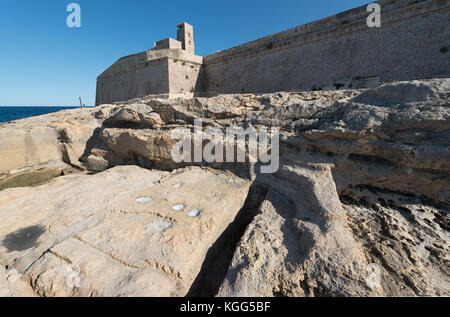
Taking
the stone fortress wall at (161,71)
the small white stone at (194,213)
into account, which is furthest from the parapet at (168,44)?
the small white stone at (194,213)

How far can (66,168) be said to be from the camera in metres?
3.86

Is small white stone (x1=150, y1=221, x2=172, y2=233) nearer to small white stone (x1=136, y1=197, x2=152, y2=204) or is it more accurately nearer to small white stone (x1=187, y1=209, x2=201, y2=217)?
small white stone (x1=187, y1=209, x2=201, y2=217)

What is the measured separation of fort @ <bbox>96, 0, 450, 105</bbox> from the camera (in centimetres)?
705

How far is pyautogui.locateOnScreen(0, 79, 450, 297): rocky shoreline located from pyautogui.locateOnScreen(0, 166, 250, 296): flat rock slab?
10mm

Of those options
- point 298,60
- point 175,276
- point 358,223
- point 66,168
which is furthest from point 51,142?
point 298,60

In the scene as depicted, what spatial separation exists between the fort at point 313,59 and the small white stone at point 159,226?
31.9 ft

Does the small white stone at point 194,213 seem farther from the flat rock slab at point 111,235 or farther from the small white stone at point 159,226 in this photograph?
the small white stone at point 159,226

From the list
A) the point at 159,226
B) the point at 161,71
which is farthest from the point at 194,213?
the point at 161,71

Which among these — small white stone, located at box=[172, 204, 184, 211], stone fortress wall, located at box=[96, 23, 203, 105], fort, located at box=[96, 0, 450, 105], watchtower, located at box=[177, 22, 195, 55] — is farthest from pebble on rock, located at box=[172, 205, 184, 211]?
watchtower, located at box=[177, 22, 195, 55]

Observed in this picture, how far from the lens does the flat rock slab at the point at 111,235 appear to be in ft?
4.04

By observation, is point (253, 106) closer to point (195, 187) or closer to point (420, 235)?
point (195, 187)

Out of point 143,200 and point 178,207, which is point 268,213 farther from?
point 143,200

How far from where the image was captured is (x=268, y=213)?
6.08 ft

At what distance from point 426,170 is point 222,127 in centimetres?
236
